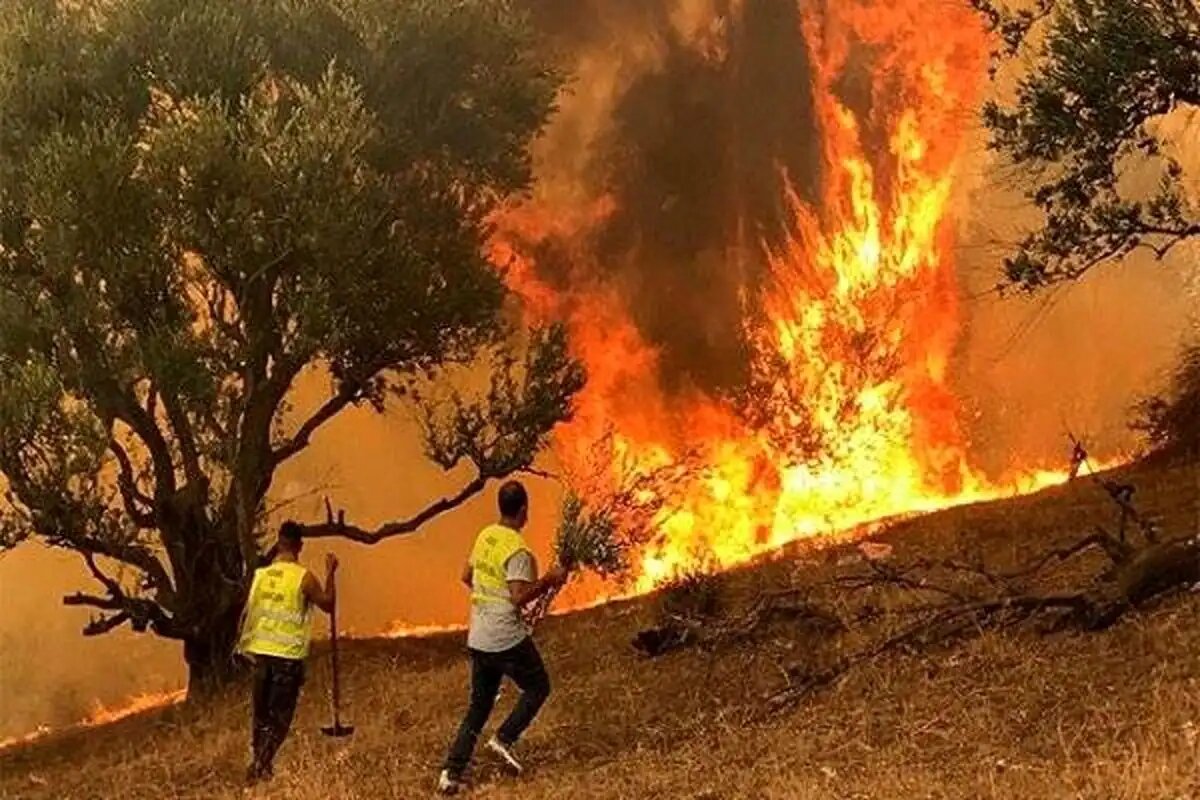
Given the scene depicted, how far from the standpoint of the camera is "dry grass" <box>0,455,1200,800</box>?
30.8ft

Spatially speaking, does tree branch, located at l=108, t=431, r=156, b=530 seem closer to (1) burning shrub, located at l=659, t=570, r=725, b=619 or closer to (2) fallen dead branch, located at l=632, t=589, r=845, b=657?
(1) burning shrub, located at l=659, t=570, r=725, b=619

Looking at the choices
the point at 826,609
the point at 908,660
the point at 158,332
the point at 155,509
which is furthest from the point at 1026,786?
the point at 155,509

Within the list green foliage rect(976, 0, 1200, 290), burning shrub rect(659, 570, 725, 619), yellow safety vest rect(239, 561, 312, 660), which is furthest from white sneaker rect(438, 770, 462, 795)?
green foliage rect(976, 0, 1200, 290)

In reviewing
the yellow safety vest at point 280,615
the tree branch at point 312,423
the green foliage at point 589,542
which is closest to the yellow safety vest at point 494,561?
the yellow safety vest at point 280,615

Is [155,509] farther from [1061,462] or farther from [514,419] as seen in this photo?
[1061,462]

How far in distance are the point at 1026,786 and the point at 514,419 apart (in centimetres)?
1549

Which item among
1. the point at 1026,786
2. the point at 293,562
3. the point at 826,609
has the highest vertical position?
the point at 293,562

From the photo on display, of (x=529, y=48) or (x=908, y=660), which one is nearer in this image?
(x=908, y=660)

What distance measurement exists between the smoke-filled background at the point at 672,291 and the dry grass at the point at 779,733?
38.7 feet

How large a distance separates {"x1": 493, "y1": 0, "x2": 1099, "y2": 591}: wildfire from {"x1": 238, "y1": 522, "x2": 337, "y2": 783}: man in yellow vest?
55.7 ft

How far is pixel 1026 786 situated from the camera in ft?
28.6

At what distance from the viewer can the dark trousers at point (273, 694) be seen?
12.8 m

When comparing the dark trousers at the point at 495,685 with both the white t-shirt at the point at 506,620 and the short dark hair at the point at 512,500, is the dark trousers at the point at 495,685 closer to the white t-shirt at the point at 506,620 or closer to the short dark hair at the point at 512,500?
the white t-shirt at the point at 506,620

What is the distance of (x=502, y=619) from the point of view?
1105 centimetres
